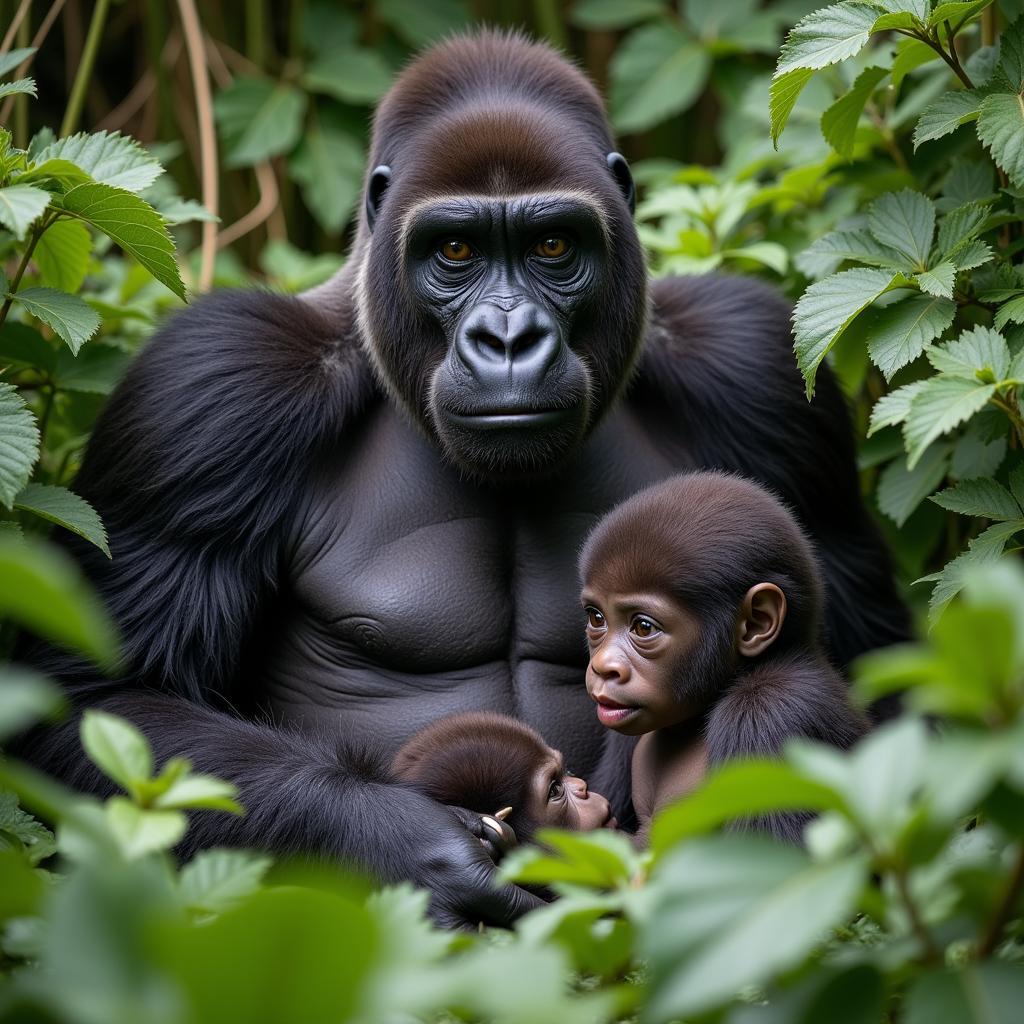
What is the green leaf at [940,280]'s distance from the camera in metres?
3.06

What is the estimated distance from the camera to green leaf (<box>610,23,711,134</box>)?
621 centimetres

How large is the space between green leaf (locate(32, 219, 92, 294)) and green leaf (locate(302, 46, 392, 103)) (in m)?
2.89

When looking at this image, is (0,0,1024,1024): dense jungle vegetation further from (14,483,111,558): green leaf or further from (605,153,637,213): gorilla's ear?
(605,153,637,213): gorilla's ear

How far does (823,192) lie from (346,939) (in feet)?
12.4

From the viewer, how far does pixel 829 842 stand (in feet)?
4.86

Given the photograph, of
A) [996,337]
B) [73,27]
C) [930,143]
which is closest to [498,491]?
[996,337]

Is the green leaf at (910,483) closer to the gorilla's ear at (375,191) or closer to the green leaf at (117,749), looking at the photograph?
the gorilla's ear at (375,191)

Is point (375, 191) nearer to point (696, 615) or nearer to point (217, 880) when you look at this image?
point (696, 615)

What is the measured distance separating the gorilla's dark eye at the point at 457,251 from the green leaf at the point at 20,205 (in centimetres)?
95

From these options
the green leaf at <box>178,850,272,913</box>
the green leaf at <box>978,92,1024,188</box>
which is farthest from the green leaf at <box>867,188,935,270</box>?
the green leaf at <box>178,850,272,913</box>

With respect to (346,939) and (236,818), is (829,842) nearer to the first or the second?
(346,939)

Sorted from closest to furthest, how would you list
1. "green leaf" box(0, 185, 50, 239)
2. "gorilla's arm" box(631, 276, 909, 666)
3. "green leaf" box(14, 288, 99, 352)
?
1. "green leaf" box(0, 185, 50, 239)
2. "green leaf" box(14, 288, 99, 352)
3. "gorilla's arm" box(631, 276, 909, 666)

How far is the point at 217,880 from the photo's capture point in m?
1.83

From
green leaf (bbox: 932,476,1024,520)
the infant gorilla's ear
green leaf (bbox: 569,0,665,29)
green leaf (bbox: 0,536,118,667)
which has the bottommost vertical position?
the infant gorilla's ear
